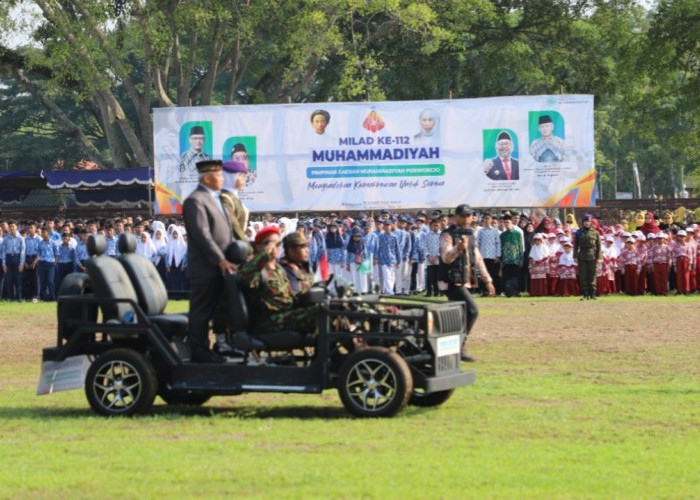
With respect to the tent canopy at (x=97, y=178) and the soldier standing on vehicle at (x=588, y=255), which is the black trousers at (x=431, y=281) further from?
the tent canopy at (x=97, y=178)

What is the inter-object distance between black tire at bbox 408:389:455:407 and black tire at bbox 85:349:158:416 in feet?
7.92

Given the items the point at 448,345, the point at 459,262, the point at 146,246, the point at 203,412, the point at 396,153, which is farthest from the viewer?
the point at 146,246

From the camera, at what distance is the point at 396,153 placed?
34156 millimetres

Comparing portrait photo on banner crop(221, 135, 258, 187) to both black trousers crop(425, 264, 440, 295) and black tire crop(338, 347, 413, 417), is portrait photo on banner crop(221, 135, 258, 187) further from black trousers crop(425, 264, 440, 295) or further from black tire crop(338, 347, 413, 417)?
black tire crop(338, 347, 413, 417)

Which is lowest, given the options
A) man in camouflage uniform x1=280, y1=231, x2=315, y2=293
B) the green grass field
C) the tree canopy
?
the green grass field

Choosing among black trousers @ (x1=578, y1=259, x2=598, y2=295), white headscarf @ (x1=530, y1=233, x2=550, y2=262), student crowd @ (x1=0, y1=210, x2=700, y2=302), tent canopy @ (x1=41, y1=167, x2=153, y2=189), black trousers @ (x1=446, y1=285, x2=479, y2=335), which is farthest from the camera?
tent canopy @ (x1=41, y1=167, x2=153, y2=189)

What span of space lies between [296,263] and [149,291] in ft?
4.54

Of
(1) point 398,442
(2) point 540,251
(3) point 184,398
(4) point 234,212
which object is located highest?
(4) point 234,212

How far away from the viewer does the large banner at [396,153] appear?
111ft

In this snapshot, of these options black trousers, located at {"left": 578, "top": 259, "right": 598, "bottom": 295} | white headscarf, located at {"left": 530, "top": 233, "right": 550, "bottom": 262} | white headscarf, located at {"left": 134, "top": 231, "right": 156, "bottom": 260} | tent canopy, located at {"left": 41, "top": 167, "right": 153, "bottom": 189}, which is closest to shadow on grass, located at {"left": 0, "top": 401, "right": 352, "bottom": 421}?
black trousers, located at {"left": 578, "top": 259, "right": 598, "bottom": 295}

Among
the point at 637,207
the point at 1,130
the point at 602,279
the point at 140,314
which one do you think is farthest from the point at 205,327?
the point at 1,130

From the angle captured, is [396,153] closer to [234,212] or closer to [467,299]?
[467,299]

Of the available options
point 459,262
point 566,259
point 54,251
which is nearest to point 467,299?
point 459,262

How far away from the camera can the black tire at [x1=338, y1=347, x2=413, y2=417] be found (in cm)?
1193
